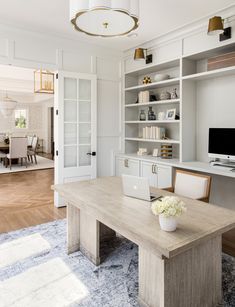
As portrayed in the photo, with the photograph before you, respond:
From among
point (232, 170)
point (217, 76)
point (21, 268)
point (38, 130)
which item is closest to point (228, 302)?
point (232, 170)

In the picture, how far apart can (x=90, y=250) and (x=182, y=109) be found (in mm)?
2448

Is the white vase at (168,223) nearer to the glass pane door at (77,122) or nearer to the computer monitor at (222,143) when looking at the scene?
the computer monitor at (222,143)

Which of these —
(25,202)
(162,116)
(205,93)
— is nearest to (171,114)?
(162,116)

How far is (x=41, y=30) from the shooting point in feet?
12.7

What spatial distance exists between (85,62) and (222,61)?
7.57 ft

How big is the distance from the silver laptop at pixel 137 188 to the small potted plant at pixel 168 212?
50 cm

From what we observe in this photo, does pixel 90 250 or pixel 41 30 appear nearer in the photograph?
pixel 90 250

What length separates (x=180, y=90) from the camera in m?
3.82

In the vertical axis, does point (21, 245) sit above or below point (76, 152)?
below

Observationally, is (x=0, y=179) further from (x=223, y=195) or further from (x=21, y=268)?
(x=223, y=195)

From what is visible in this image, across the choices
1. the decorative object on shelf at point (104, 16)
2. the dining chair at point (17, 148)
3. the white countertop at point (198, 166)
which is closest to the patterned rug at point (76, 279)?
the white countertop at point (198, 166)

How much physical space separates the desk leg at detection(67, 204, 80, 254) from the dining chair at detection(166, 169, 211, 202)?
112 cm

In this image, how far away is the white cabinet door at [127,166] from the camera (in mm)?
4491

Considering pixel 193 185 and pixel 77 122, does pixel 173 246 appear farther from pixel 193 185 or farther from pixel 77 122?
pixel 77 122
